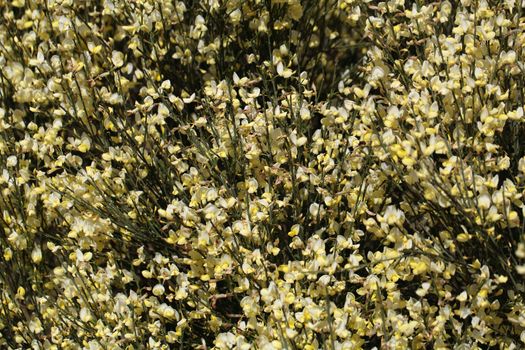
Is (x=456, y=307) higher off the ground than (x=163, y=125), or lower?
lower

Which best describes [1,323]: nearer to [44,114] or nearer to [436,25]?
[44,114]

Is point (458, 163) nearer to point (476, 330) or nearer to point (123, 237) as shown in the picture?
point (476, 330)

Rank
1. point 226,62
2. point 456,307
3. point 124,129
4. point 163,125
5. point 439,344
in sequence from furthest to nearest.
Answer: point 226,62
point 163,125
point 124,129
point 456,307
point 439,344

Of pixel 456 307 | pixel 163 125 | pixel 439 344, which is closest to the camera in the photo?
pixel 439 344

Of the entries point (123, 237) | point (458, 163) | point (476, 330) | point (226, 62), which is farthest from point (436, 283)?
point (226, 62)

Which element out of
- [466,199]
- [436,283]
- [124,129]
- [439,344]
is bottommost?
[439,344]

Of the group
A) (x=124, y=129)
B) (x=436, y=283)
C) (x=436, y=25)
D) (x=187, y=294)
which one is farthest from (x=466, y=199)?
(x=124, y=129)

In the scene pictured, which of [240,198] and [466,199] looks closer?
[466,199]
